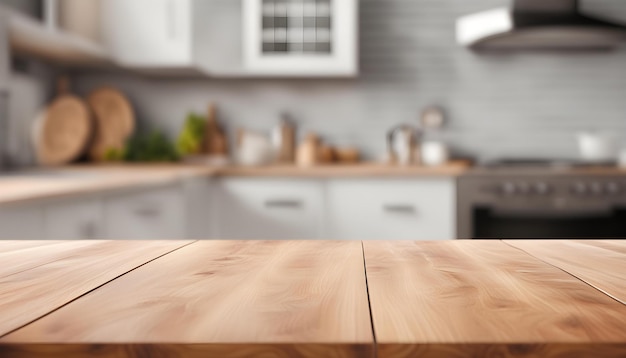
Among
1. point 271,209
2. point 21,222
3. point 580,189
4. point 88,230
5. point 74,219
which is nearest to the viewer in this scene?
point 21,222

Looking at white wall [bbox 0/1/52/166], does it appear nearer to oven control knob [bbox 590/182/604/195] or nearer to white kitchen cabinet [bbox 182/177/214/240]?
white kitchen cabinet [bbox 182/177/214/240]

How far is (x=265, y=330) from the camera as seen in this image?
451mm

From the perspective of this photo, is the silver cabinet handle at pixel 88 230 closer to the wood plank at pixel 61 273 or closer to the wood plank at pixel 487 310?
the wood plank at pixel 61 273

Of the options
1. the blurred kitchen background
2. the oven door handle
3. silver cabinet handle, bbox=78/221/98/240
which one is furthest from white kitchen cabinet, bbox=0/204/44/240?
the oven door handle

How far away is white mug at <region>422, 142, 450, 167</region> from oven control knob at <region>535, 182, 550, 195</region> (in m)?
0.61

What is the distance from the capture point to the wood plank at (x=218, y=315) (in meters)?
0.42

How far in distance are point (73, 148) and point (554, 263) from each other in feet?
9.54

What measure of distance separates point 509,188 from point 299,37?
1.28m

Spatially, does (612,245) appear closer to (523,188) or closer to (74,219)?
(74,219)

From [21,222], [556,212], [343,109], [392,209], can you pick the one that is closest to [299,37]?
[343,109]

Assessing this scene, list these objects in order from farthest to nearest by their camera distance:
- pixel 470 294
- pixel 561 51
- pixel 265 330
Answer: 1. pixel 561 51
2. pixel 470 294
3. pixel 265 330

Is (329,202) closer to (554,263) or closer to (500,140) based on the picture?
(500,140)

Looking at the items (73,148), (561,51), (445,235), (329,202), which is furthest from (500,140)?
(73,148)

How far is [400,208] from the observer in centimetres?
290
